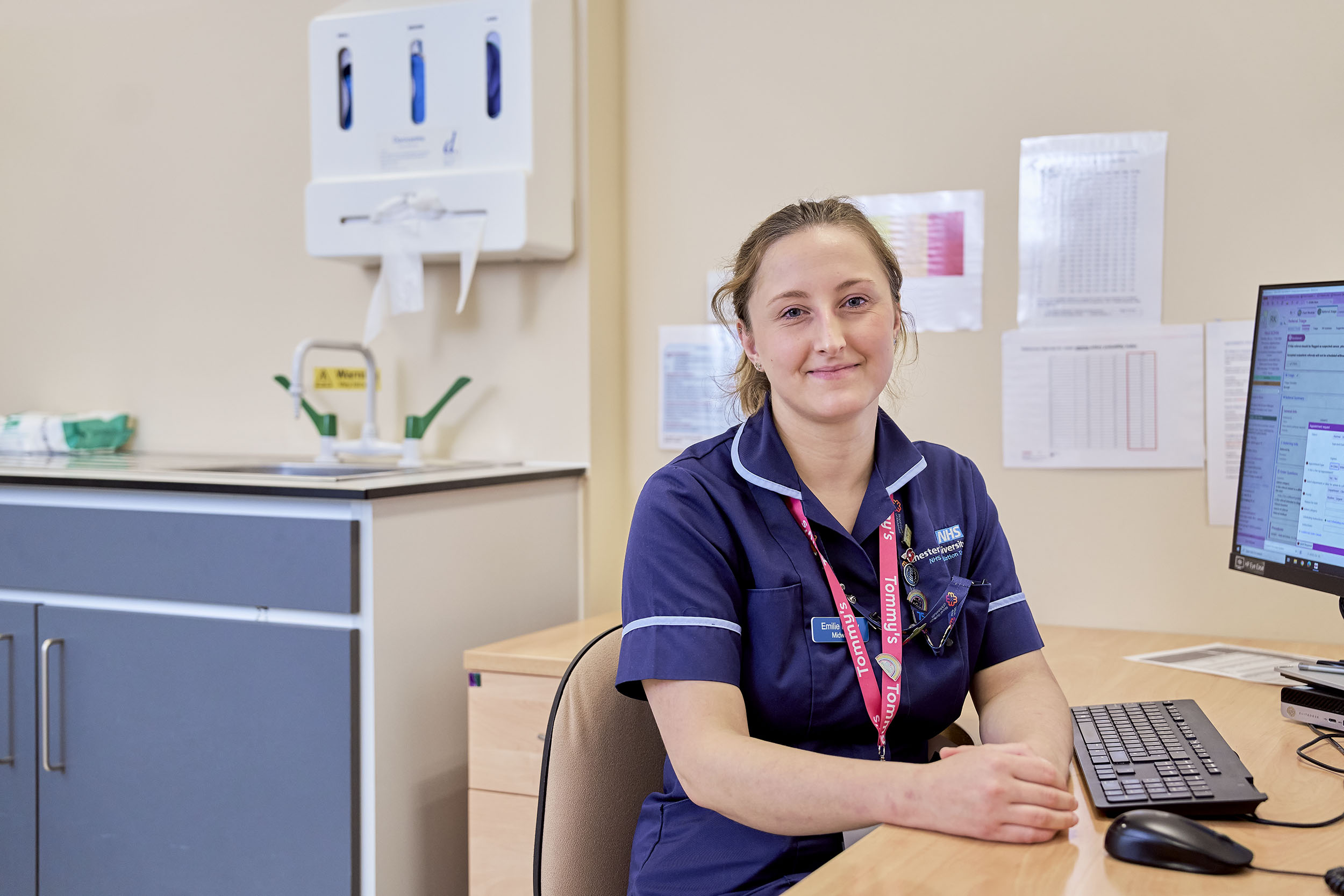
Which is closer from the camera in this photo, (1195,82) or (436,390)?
(1195,82)

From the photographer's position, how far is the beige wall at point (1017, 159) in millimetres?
2027

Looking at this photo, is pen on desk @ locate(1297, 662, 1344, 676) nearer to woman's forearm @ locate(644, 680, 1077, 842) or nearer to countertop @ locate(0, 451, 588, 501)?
woman's forearm @ locate(644, 680, 1077, 842)

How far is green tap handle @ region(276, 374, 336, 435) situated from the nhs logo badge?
156 centimetres

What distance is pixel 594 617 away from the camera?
7.73ft

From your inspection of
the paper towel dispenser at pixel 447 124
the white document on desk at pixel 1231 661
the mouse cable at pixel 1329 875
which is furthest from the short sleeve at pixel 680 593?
the paper towel dispenser at pixel 447 124

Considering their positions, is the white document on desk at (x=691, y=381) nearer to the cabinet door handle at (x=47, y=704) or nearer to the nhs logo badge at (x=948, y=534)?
the nhs logo badge at (x=948, y=534)

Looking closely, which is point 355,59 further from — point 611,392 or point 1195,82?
point 1195,82

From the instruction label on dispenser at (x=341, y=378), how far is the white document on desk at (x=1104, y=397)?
4.69ft

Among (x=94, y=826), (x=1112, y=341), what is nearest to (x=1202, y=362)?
(x=1112, y=341)

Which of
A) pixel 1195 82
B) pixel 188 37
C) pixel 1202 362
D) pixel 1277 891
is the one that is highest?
pixel 188 37

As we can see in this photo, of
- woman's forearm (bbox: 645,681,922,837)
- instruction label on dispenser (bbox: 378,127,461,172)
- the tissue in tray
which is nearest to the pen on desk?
woman's forearm (bbox: 645,681,922,837)

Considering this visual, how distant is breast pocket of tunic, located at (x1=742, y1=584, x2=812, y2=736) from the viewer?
1.19 meters

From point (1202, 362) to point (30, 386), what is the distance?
2.84 m

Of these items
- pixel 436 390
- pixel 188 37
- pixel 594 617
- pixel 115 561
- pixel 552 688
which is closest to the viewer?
pixel 552 688
